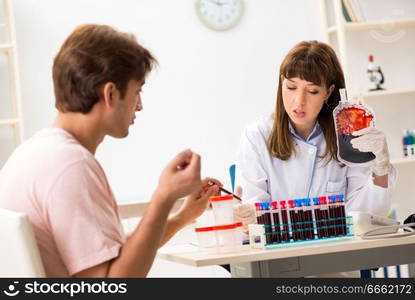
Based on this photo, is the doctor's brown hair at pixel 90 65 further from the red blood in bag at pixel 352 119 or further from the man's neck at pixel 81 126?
the red blood in bag at pixel 352 119

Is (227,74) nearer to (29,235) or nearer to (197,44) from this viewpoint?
(197,44)

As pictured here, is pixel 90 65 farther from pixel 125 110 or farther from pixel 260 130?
pixel 260 130

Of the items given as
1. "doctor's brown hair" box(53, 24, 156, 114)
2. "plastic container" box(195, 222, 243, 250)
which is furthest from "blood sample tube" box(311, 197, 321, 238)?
"doctor's brown hair" box(53, 24, 156, 114)

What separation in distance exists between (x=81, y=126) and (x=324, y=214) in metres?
0.81

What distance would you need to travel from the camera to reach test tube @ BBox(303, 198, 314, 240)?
6.75 ft

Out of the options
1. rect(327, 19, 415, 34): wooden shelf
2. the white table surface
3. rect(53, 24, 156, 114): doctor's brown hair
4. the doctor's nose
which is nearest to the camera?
rect(53, 24, 156, 114): doctor's brown hair

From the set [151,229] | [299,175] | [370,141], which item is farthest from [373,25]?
[151,229]

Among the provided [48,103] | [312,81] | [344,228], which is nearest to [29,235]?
[344,228]

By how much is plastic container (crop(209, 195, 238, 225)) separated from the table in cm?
9

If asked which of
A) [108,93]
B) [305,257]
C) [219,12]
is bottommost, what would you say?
[305,257]

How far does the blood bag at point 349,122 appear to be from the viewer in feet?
7.46

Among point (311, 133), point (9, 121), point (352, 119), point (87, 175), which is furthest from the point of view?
point (9, 121)

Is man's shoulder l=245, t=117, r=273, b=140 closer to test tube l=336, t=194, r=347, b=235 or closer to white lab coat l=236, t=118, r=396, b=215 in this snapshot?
white lab coat l=236, t=118, r=396, b=215

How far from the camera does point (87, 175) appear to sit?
146cm
